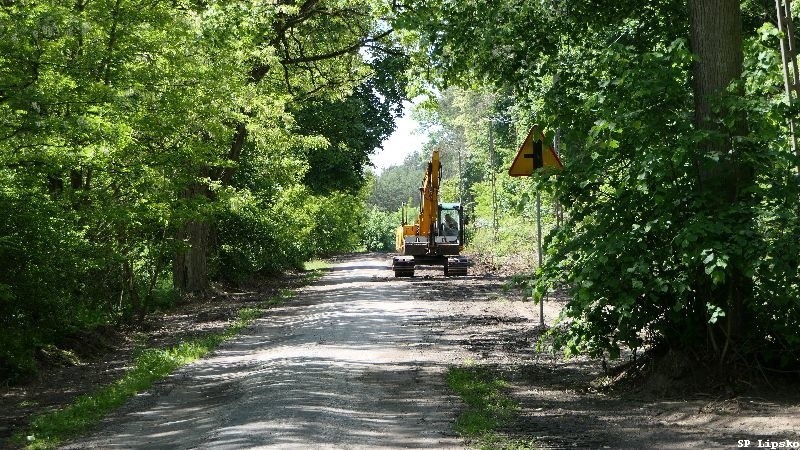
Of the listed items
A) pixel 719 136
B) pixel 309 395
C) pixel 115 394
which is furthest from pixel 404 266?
pixel 719 136

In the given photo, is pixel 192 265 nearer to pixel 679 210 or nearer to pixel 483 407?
pixel 483 407

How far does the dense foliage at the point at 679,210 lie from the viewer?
789cm

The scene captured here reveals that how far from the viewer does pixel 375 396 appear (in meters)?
9.85

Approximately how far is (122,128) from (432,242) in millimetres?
23360

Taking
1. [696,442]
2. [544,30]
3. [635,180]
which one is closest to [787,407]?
[696,442]

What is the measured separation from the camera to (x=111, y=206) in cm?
1568

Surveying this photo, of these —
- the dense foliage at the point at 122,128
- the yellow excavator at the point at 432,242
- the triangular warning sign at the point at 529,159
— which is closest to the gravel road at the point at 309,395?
the dense foliage at the point at 122,128

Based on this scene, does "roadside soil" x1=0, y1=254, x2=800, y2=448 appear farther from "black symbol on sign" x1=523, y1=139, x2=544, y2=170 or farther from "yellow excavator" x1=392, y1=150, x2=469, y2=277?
"yellow excavator" x1=392, y1=150, x2=469, y2=277

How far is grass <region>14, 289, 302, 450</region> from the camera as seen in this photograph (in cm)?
878

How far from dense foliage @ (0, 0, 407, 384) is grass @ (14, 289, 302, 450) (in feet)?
4.97

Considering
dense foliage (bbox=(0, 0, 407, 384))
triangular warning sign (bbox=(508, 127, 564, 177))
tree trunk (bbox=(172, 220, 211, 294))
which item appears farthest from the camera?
tree trunk (bbox=(172, 220, 211, 294))

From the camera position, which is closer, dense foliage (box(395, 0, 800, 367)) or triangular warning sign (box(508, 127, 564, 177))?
dense foliage (box(395, 0, 800, 367))

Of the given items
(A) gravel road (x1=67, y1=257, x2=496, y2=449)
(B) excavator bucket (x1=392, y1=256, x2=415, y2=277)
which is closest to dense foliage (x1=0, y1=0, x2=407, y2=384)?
(A) gravel road (x1=67, y1=257, x2=496, y2=449)

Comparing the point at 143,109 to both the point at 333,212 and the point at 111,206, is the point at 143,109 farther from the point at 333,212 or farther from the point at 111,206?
the point at 333,212
